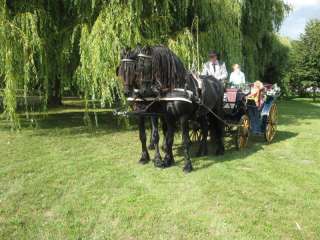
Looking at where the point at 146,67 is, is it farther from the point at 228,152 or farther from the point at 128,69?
the point at 228,152

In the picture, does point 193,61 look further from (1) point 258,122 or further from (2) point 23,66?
(2) point 23,66

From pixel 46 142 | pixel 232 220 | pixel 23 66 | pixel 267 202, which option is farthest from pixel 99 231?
pixel 23 66

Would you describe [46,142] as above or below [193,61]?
below

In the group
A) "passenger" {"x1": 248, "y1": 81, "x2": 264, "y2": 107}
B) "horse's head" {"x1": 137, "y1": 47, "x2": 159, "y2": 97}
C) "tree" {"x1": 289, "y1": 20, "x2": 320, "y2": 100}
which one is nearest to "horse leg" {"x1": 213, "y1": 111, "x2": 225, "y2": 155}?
"passenger" {"x1": 248, "y1": 81, "x2": 264, "y2": 107}

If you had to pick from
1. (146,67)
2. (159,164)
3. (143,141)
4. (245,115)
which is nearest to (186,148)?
(159,164)

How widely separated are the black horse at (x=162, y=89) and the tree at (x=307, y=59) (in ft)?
109

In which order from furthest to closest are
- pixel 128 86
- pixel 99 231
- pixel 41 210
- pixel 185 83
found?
1. pixel 185 83
2. pixel 128 86
3. pixel 41 210
4. pixel 99 231

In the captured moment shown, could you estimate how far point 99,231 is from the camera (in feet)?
17.0

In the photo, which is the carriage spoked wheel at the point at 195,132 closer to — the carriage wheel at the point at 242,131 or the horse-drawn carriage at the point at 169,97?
the horse-drawn carriage at the point at 169,97

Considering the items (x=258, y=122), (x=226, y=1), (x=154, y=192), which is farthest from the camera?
(x=226, y=1)

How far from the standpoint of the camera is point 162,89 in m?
7.30

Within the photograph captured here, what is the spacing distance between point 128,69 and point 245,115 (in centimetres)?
375

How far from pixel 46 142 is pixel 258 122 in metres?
5.13

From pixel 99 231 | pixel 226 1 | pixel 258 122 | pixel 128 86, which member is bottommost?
pixel 99 231
